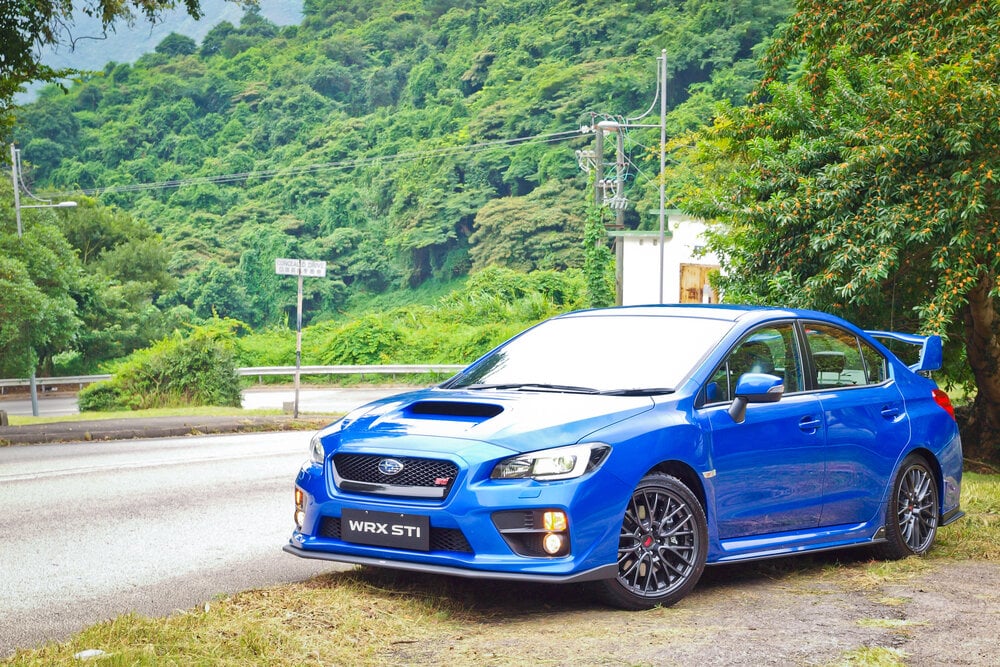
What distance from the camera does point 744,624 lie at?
231 inches

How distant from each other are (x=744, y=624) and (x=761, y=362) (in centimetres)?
192

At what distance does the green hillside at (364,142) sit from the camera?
2854 inches

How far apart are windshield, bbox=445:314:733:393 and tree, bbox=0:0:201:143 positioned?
11670 mm

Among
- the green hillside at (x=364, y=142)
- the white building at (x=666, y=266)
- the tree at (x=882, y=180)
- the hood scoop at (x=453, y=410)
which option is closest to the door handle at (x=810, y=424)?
the hood scoop at (x=453, y=410)

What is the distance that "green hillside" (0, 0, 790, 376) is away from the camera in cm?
7250

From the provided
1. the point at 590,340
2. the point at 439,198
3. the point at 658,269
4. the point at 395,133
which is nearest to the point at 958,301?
the point at 590,340

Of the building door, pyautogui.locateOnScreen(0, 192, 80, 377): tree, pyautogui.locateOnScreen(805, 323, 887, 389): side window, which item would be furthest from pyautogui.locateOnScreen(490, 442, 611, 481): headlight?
the building door

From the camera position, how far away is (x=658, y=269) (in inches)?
1918

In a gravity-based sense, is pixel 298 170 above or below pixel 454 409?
above

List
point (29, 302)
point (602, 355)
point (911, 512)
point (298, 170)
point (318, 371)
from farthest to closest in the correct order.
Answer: point (298, 170), point (318, 371), point (29, 302), point (911, 512), point (602, 355)

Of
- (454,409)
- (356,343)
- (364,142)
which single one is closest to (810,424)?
(454,409)

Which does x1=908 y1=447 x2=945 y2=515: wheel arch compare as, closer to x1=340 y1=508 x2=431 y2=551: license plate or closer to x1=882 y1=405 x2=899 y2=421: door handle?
x1=882 y1=405 x2=899 y2=421: door handle

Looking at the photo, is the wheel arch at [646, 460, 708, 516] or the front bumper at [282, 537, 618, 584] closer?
the front bumper at [282, 537, 618, 584]

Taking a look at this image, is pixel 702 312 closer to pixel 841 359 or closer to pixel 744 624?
pixel 841 359
